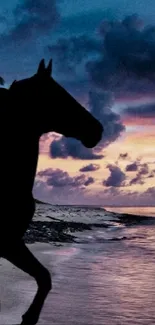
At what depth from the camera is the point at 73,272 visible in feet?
52.5

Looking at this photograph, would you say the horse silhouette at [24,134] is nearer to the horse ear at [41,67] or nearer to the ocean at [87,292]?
the horse ear at [41,67]

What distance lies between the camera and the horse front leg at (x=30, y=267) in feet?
22.5

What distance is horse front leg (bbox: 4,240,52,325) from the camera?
6.85 metres

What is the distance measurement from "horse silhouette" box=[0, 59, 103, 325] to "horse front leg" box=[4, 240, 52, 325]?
0.01 meters

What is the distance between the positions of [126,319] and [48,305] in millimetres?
1582

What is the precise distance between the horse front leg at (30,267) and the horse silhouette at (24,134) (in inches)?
0.4

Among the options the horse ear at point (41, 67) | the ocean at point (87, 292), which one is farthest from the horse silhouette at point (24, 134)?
the ocean at point (87, 292)

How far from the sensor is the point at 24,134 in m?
6.75

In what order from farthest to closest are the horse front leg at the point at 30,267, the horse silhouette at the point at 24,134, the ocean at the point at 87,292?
the ocean at the point at 87,292
the horse front leg at the point at 30,267
the horse silhouette at the point at 24,134

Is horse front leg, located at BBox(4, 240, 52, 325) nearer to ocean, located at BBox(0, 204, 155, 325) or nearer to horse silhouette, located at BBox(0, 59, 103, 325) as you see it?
horse silhouette, located at BBox(0, 59, 103, 325)

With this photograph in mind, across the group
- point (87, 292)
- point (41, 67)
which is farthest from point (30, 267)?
point (87, 292)

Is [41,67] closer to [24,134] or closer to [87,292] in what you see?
[24,134]

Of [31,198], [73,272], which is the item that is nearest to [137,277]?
[73,272]

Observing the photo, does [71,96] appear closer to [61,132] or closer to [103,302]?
[61,132]
